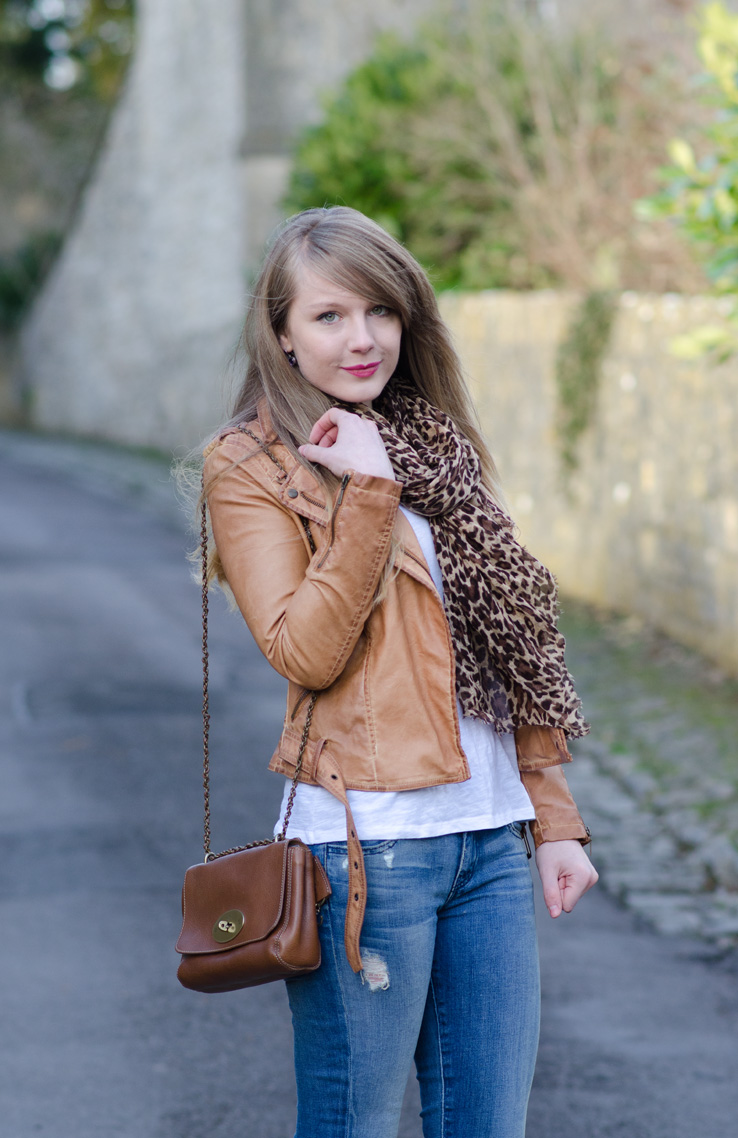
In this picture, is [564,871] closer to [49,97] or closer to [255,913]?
[255,913]

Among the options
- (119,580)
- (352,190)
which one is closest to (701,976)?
(119,580)

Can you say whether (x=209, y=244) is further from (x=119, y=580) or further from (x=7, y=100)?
(x=7, y=100)

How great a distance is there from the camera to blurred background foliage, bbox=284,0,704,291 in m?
11.1

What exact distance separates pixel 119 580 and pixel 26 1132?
7583 mm

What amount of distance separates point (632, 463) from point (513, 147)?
4154 millimetres

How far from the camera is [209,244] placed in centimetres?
1861

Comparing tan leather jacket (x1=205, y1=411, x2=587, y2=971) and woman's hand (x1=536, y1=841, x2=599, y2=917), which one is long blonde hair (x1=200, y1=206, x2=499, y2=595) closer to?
tan leather jacket (x1=205, y1=411, x2=587, y2=971)

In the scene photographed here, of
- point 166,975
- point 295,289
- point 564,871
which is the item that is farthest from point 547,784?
point 166,975

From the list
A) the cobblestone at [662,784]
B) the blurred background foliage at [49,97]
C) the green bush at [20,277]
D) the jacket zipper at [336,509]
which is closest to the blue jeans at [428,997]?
the jacket zipper at [336,509]

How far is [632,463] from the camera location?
8875 millimetres

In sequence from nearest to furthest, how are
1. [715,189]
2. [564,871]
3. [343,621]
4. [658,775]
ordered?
[343,621], [564,871], [715,189], [658,775]

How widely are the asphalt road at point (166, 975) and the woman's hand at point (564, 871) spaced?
126cm

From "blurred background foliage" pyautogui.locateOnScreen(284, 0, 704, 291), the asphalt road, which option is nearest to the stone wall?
"blurred background foliage" pyautogui.locateOnScreen(284, 0, 704, 291)

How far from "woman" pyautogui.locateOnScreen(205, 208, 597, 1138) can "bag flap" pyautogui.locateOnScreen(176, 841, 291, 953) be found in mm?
78
